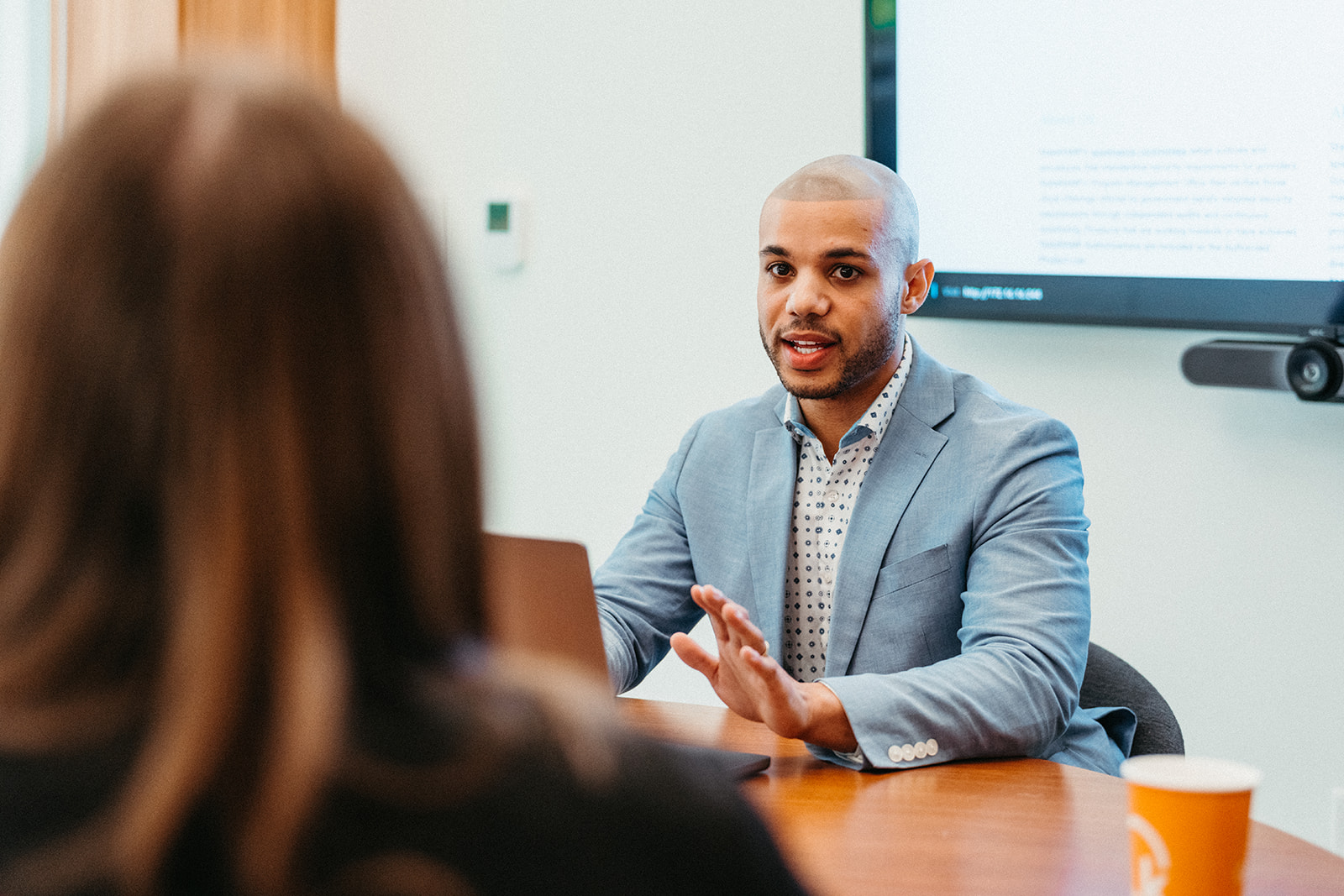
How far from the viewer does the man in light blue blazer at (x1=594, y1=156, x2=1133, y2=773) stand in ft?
5.07

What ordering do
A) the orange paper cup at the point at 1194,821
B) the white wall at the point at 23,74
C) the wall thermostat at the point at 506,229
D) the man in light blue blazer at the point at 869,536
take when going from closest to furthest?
the orange paper cup at the point at 1194,821 → the man in light blue blazer at the point at 869,536 → the white wall at the point at 23,74 → the wall thermostat at the point at 506,229

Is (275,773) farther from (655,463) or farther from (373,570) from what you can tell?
(655,463)

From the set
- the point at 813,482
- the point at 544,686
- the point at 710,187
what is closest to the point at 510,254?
the point at 710,187

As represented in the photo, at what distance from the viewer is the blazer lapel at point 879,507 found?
6.09 feet

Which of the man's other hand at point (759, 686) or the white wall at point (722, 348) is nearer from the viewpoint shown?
the man's other hand at point (759, 686)

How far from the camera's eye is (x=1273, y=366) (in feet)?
7.36

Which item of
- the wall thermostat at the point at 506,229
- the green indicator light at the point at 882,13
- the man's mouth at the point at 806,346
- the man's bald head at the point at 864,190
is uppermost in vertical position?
the green indicator light at the point at 882,13

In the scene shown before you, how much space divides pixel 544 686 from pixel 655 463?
2540 mm

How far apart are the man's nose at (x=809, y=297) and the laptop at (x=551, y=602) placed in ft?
2.23

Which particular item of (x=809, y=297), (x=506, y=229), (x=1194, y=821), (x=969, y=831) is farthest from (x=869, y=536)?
(x=506, y=229)

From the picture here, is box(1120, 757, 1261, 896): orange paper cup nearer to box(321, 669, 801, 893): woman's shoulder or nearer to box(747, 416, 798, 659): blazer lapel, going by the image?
box(321, 669, 801, 893): woman's shoulder

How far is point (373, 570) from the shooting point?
59 centimetres

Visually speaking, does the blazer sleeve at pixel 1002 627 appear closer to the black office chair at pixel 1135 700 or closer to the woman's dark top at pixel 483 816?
the black office chair at pixel 1135 700

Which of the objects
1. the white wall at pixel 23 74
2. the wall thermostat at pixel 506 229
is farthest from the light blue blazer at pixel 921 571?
the white wall at pixel 23 74
